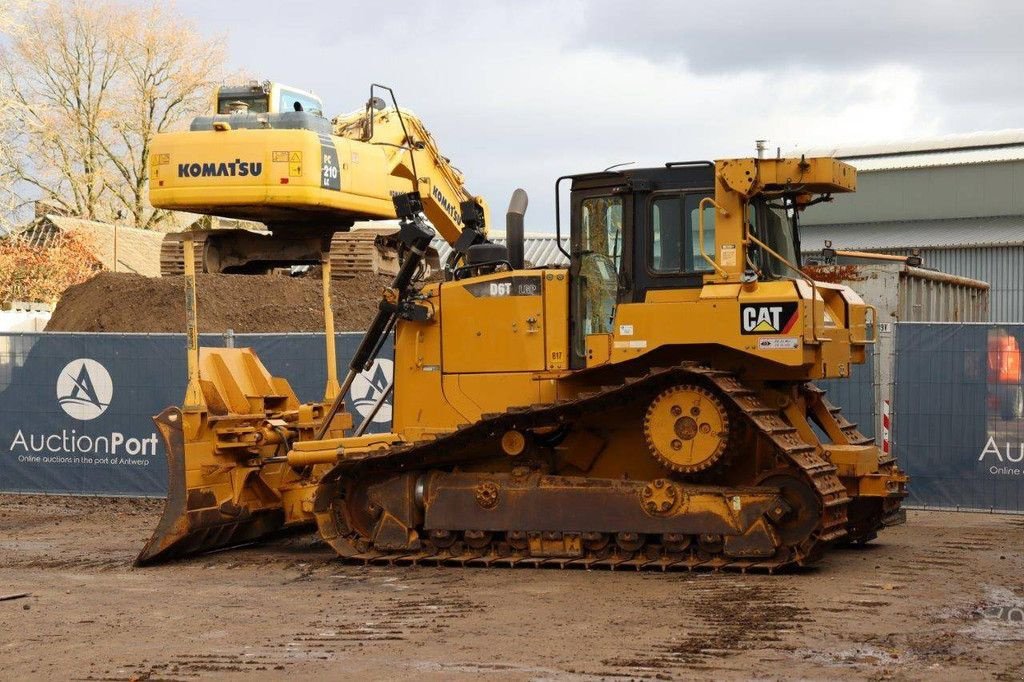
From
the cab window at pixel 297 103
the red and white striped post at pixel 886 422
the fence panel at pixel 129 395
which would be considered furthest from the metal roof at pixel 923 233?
the cab window at pixel 297 103

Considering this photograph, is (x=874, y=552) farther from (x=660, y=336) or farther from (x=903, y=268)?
(x=903, y=268)

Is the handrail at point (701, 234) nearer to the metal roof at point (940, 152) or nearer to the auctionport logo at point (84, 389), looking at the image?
the auctionport logo at point (84, 389)

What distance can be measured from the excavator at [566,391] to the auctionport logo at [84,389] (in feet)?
14.9

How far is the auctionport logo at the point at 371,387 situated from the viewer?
16.7m

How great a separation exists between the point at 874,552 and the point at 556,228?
3953 mm

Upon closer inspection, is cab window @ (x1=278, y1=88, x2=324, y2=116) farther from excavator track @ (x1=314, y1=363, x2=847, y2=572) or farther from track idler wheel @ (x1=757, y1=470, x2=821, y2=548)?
track idler wheel @ (x1=757, y1=470, x2=821, y2=548)

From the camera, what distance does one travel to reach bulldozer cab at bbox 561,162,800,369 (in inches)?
453

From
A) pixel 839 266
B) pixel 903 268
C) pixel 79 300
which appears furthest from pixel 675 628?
pixel 79 300

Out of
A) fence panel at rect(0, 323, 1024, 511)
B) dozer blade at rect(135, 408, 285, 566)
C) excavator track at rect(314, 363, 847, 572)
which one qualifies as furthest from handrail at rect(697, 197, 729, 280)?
fence panel at rect(0, 323, 1024, 511)

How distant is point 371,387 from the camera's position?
1681 cm

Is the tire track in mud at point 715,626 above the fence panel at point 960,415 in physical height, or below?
below

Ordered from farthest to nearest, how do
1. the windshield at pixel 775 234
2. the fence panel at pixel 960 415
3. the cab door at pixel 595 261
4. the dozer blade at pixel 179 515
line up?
1. the fence panel at pixel 960 415
2. the dozer blade at pixel 179 515
3. the cab door at pixel 595 261
4. the windshield at pixel 775 234

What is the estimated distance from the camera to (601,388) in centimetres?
1145

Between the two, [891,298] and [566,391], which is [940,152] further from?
[566,391]
